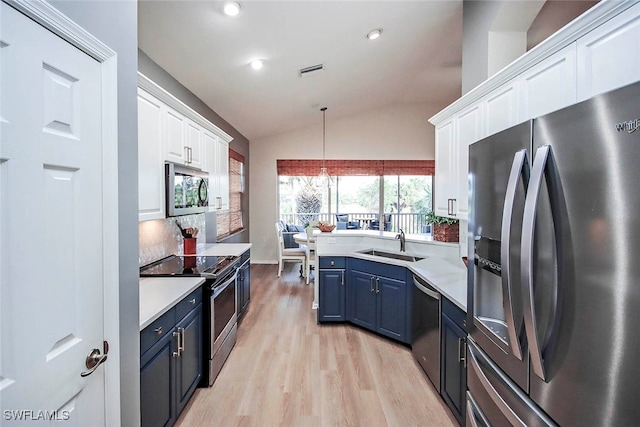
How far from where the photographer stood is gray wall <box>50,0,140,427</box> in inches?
48.5

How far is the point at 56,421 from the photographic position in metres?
0.97

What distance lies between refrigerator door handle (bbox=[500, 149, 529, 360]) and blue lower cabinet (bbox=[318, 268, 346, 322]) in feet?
8.50

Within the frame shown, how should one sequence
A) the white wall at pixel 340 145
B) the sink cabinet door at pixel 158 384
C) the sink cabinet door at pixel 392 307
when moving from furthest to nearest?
1. the white wall at pixel 340 145
2. the sink cabinet door at pixel 392 307
3. the sink cabinet door at pixel 158 384

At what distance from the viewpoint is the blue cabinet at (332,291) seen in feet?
11.8

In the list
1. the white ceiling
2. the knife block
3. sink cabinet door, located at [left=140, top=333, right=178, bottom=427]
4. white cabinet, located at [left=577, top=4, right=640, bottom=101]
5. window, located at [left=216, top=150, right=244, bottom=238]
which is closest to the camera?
white cabinet, located at [left=577, top=4, right=640, bottom=101]

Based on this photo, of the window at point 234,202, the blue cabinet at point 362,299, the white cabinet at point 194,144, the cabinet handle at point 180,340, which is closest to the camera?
the cabinet handle at point 180,340

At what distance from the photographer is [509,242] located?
3.52 ft

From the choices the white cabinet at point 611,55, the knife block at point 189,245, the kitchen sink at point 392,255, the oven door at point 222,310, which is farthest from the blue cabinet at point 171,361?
the white cabinet at point 611,55

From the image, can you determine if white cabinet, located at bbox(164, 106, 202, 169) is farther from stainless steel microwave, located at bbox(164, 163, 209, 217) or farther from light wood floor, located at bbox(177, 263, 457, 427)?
light wood floor, located at bbox(177, 263, 457, 427)

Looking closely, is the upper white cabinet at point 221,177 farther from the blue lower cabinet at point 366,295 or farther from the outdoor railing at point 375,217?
the outdoor railing at point 375,217

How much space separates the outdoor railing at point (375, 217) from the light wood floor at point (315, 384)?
3901 millimetres

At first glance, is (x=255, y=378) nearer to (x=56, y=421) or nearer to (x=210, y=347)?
(x=210, y=347)

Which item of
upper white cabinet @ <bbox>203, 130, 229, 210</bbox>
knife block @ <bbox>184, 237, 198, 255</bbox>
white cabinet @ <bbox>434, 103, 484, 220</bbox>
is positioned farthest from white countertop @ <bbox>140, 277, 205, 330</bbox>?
white cabinet @ <bbox>434, 103, 484, 220</bbox>

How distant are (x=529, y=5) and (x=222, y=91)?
3363 millimetres
